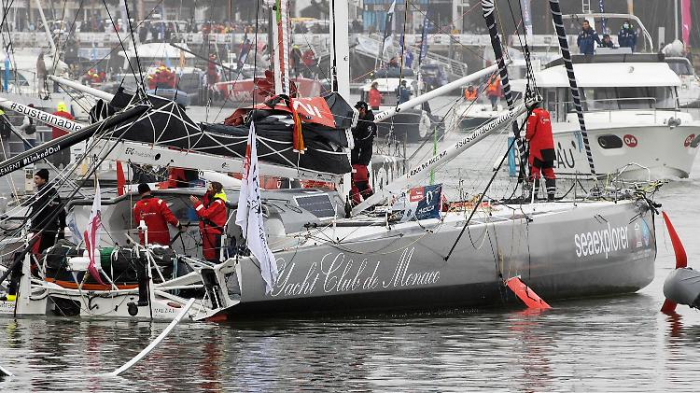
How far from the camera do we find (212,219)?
15.8 metres

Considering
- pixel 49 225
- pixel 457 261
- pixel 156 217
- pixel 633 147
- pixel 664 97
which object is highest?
pixel 664 97

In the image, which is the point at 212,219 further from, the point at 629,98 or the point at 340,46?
the point at 629,98

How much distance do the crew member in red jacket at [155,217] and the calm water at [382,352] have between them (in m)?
1.03

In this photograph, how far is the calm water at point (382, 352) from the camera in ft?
40.2

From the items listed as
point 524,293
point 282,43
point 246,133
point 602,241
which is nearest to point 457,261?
point 524,293

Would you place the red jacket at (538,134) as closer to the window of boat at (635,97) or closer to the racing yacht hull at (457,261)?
the racing yacht hull at (457,261)

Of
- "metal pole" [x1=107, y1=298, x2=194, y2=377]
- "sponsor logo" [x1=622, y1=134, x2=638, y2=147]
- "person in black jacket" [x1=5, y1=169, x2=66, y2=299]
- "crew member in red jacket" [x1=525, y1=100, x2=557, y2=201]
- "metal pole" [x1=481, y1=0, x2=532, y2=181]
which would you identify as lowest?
"metal pole" [x1=107, y1=298, x2=194, y2=377]

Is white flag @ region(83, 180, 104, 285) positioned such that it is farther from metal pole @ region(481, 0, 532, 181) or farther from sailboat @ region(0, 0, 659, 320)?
metal pole @ region(481, 0, 532, 181)

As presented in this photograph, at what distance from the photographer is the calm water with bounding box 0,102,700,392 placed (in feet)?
40.2

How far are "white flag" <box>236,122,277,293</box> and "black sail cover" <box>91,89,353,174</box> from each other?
3.29 feet

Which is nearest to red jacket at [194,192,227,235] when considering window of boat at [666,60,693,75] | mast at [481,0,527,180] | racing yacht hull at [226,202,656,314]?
racing yacht hull at [226,202,656,314]

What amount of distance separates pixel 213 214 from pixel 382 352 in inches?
108

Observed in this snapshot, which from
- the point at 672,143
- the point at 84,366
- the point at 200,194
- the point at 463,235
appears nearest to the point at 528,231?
the point at 463,235

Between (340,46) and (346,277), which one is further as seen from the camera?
(340,46)
